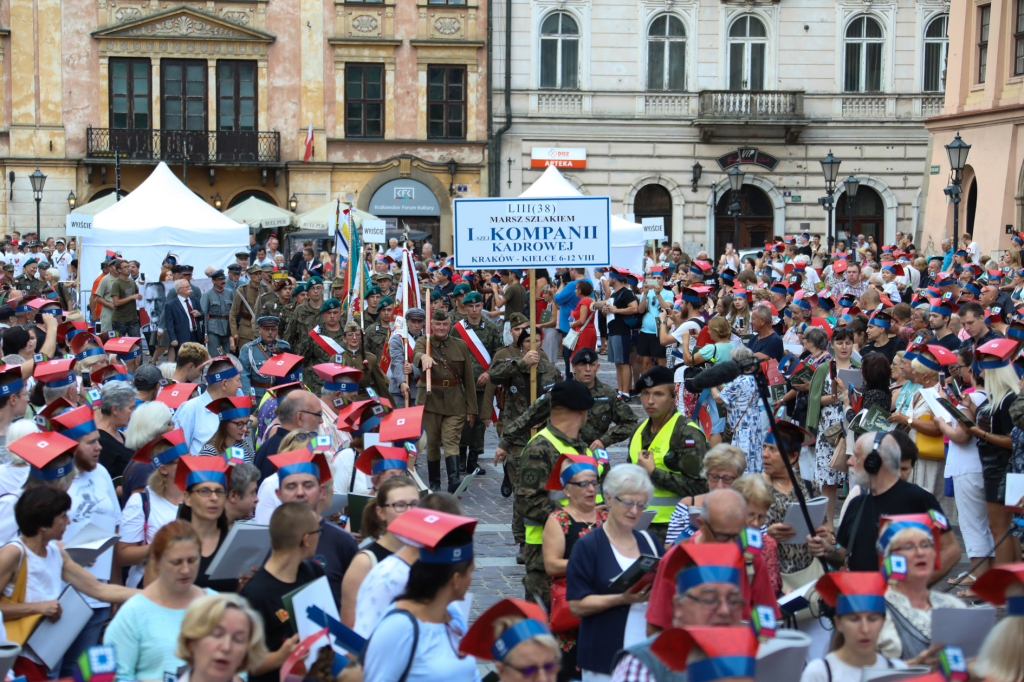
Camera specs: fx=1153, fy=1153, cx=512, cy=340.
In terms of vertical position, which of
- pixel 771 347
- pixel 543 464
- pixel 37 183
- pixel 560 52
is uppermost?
pixel 560 52

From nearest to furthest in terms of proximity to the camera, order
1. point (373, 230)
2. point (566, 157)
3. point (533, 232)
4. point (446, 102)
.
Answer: point (533, 232) < point (373, 230) < point (566, 157) < point (446, 102)

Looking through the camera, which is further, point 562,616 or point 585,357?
point 585,357

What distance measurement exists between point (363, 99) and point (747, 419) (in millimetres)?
27596

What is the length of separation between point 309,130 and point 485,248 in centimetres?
2535

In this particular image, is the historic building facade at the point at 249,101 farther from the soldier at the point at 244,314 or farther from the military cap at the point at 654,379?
the military cap at the point at 654,379

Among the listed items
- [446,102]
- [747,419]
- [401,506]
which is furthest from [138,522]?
[446,102]

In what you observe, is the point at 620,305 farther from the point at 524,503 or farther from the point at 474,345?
the point at 524,503

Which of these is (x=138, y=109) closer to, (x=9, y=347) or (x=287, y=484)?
(x=9, y=347)

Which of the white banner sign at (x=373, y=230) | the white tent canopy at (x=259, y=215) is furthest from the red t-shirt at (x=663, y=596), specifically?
the white tent canopy at (x=259, y=215)

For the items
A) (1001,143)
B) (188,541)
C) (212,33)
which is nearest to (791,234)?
(1001,143)

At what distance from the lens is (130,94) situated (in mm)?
34781

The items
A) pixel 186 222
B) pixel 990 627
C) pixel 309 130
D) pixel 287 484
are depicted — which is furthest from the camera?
pixel 309 130

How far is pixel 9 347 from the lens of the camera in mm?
10102

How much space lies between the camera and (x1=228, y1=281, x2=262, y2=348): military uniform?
16.4 m
